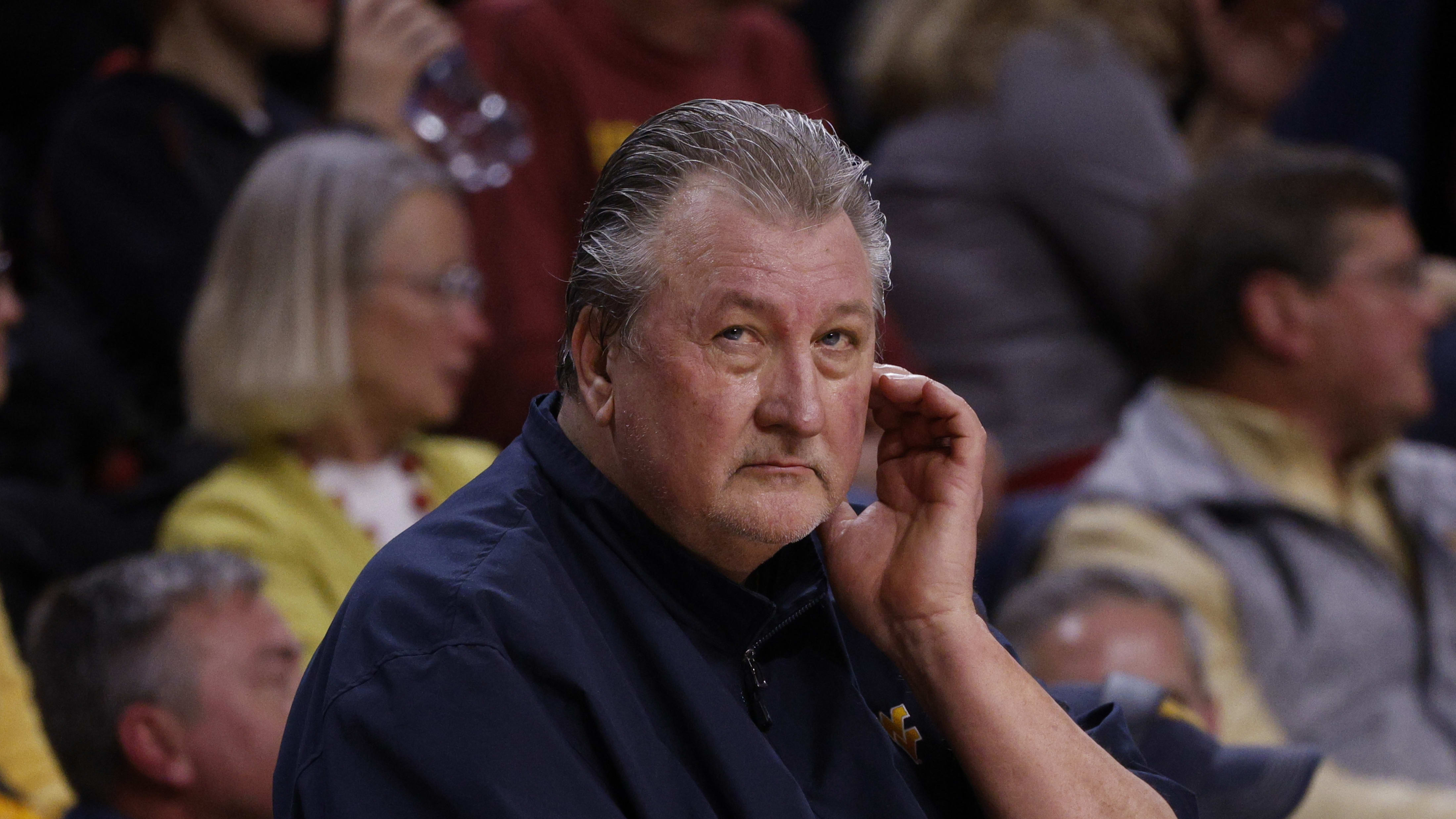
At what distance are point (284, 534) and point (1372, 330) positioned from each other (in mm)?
2061

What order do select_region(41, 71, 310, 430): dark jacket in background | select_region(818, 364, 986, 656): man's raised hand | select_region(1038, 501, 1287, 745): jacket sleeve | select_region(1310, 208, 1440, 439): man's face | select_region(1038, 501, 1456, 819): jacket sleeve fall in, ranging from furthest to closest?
select_region(1310, 208, 1440, 439): man's face → select_region(41, 71, 310, 430): dark jacket in background → select_region(1038, 501, 1287, 745): jacket sleeve → select_region(1038, 501, 1456, 819): jacket sleeve → select_region(818, 364, 986, 656): man's raised hand

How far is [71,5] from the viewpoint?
3654 millimetres

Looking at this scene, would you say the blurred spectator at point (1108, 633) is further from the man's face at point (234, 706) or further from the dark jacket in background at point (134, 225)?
the dark jacket in background at point (134, 225)

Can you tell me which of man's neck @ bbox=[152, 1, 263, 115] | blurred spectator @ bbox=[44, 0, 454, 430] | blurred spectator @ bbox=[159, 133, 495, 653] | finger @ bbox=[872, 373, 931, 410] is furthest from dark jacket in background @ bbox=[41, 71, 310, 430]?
finger @ bbox=[872, 373, 931, 410]

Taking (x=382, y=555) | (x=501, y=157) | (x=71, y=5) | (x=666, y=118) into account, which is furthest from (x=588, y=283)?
(x=71, y=5)

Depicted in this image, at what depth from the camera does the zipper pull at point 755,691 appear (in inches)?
56.1

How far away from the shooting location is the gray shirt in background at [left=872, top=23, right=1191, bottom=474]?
3.64 meters

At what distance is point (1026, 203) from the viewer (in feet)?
12.1

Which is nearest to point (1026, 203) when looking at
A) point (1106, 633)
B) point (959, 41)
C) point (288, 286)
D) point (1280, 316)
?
point (959, 41)

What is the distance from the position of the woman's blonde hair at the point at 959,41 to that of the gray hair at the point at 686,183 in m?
2.32

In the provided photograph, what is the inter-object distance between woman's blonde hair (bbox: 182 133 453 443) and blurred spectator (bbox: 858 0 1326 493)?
124 cm

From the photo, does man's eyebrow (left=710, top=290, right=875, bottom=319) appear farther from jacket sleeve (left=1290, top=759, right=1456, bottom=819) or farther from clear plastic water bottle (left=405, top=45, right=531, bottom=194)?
clear plastic water bottle (left=405, top=45, right=531, bottom=194)

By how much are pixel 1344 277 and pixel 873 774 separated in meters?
2.20

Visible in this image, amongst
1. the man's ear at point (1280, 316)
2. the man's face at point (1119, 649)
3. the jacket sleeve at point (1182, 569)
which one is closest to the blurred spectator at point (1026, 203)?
the man's ear at point (1280, 316)
